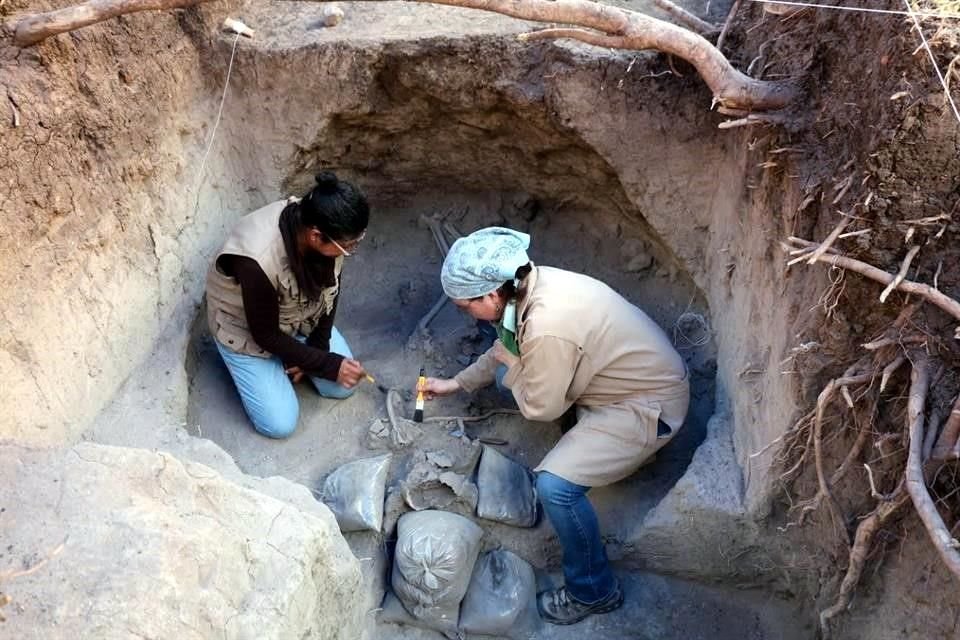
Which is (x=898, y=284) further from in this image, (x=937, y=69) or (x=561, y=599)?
(x=561, y=599)

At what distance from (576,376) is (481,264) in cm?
54

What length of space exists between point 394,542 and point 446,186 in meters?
1.78

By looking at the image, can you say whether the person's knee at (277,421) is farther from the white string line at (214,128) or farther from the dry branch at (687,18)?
the dry branch at (687,18)

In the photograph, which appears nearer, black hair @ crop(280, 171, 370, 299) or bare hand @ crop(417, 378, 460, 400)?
black hair @ crop(280, 171, 370, 299)

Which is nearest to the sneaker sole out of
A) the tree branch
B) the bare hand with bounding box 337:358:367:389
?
the bare hand with bounding box 337:358:367:389

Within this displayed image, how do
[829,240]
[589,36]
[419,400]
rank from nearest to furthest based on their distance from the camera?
[829,240] < [589,36] < [419,400]

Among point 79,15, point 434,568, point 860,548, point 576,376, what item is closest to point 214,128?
point 79,15

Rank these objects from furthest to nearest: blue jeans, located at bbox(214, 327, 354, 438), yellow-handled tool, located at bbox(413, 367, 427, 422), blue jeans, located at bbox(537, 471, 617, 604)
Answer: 1. blue jeans, located at bbox(214, 327, 354, 438)
2. yellow-handled tool, located at bbox(413, 367, 427, 422)
3. blue jeans, located at bbox(537, 471, 617, 604)

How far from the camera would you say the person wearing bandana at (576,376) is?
2.78m

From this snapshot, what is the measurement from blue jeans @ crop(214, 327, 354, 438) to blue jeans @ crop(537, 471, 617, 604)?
1.12 m

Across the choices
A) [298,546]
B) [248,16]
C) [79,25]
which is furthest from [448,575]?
[248,16]

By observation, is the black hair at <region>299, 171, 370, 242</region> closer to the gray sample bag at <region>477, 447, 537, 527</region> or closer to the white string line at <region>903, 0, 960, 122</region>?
the gray sample bag at <region>477, 447, 537, 527</region>

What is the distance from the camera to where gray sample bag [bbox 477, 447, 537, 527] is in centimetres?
320

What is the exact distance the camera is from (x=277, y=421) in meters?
3.44
